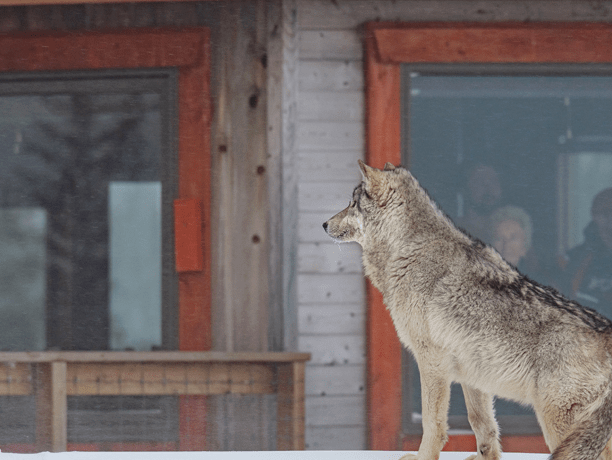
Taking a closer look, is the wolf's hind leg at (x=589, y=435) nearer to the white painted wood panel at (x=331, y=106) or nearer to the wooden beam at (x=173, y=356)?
the wooden beam at (x=173, y=356)

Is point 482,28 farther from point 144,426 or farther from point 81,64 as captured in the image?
point 144,426

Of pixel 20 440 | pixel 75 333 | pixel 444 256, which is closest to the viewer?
pixel 444 256

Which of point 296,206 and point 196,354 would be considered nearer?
point 196,354

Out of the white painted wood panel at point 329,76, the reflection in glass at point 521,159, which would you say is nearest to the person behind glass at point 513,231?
the reflection in glass at point 521,159

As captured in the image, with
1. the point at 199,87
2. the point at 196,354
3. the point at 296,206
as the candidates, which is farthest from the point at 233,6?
the point at 196,354

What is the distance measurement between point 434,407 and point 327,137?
2828 millimetres

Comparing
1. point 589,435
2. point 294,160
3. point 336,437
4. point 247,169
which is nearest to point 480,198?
point 294,160

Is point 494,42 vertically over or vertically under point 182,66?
over

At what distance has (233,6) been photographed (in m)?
5.08

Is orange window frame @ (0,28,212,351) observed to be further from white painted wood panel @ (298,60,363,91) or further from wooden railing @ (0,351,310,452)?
wooden railing @ (0,351,310,452)

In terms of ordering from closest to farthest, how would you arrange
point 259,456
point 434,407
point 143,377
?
point 434,407 < point 259,456 < point 143,377

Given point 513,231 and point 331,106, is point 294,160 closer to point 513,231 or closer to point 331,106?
point 331,106

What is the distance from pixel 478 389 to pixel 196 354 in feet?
6.75

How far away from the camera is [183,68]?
5086 millimetres
